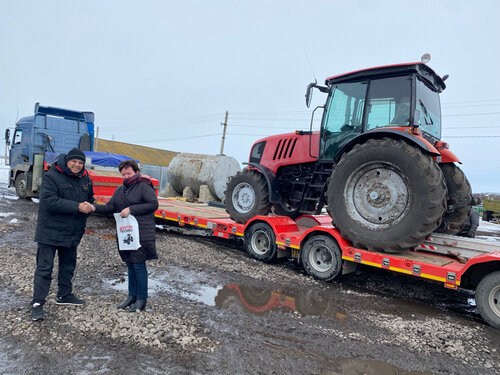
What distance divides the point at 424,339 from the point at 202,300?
2578 mm

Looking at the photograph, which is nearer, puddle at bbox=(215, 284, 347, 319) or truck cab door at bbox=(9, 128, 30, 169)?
puddle at bbox=(215, 284, 347, 319)

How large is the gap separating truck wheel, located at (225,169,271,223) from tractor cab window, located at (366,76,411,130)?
93.9 inches

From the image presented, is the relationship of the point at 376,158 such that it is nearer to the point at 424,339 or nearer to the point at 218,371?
the point at 424,339

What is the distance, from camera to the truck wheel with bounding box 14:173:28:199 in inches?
543

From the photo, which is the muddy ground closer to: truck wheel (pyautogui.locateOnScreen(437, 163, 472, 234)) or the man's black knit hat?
truck wheel (pyautogui.locateOnScreen(437, 163, 472, 234))

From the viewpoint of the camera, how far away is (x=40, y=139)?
13453 millimetres

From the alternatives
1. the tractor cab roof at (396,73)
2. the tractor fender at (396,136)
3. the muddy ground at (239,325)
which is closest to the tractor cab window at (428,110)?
the tractor cab roof at (396,73)

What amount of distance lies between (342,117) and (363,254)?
93.8 inches

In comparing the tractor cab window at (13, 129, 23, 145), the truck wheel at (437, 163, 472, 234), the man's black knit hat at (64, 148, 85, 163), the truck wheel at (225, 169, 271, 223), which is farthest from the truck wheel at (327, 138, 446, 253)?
the tractor cab window at (13, 129, 23, 145)

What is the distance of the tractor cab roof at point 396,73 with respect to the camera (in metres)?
5.44

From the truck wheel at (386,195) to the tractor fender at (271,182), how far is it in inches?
68.9

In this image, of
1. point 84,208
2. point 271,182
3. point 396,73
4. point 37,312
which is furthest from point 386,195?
point 37,312

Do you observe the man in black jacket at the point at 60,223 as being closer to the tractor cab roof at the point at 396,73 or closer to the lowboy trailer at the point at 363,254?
the lowboy trailer at the point at 363,254

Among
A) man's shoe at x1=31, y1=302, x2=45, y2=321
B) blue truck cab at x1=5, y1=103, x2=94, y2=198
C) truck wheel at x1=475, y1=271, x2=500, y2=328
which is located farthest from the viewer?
blue truck cab at x1=5, y1=103, x2=94, y2=198
